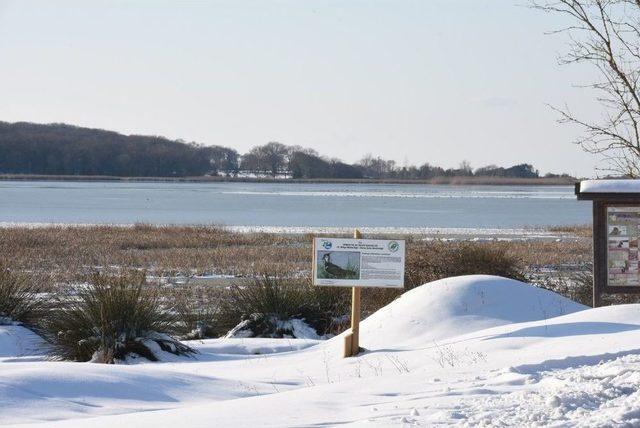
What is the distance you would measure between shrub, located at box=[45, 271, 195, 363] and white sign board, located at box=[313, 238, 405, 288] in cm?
220

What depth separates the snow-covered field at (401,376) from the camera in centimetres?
668

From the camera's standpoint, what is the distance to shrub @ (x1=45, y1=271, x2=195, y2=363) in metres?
12.0

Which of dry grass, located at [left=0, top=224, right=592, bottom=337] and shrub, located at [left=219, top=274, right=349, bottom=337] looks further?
dry grass, located at [left=0, top=224, right=592, bottom=337]

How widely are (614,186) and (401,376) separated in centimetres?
509

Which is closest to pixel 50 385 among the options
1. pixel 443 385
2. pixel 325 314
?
pixel 443 385

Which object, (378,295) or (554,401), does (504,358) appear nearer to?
(554,401)

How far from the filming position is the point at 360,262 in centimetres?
1110

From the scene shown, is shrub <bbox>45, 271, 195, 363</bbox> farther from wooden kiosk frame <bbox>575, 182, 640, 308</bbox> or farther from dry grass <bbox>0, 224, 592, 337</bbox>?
wooden kiosk frame <bbox>575, 182, 640, 308</bbox>

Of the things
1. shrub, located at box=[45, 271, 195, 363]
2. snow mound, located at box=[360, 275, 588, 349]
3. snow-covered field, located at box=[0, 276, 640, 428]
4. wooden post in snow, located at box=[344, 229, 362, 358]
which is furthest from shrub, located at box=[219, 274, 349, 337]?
wooden post in snow, located at box=[344, 229, 362, 358]

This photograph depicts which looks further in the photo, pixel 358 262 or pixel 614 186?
pixel 614 186

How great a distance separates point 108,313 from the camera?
472 inches

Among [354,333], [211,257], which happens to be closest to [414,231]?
[211,257]

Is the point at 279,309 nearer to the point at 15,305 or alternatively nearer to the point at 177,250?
the point at 15,305

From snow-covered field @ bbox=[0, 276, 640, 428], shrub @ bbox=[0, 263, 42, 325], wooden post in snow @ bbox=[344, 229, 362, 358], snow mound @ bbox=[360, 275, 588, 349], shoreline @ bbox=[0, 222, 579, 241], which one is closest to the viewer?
snow-covered field @ bbox=[0, 276, 640, 428]
